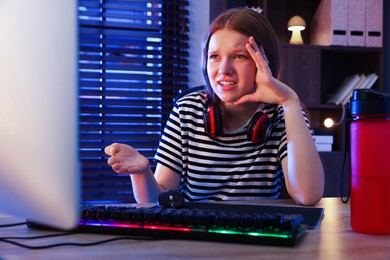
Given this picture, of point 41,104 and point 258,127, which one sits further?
point 258,127

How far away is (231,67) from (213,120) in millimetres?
158

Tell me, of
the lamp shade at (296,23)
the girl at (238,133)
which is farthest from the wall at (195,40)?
the girl at (238,133)

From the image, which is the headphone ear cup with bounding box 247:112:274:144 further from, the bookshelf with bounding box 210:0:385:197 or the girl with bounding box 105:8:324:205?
the bookshelf with bounding box 210:0:385:197

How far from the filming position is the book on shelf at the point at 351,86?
10.2ft

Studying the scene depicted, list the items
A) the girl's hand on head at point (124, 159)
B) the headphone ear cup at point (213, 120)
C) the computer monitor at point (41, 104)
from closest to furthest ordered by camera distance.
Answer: the computer monitor at point (41, 104) < the girl's hand on head at point (124, 159) < the headphone ear cup at point (213, 120)

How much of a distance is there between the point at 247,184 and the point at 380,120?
71 cm

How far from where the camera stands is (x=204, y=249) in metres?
0.68

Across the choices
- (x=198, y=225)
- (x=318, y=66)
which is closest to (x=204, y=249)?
(x=198, y=225)

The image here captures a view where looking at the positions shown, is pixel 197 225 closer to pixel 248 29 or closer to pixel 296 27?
pixel 248 29

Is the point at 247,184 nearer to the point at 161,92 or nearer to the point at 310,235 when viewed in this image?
the point at 310,235

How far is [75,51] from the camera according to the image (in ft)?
1.68

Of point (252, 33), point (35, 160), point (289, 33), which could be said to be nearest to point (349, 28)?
point (289, 33)

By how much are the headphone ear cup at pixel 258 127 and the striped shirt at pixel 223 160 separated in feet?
0.28

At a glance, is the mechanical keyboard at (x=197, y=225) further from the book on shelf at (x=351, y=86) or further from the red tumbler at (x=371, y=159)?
the book on shelf at (x=351, y=86)
